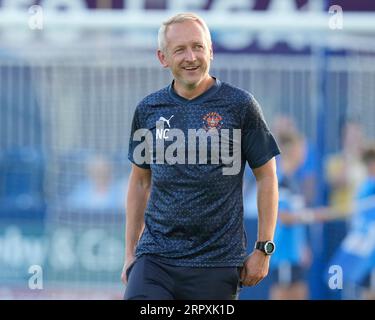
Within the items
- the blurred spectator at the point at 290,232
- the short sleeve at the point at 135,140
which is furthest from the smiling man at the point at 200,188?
the blurred spectator at the point at 290,232

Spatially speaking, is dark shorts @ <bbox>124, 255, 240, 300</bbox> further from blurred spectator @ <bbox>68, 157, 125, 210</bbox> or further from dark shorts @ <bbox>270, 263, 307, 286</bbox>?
blurred spectator @ <bbox>68, 157, 125, 210</bbox>

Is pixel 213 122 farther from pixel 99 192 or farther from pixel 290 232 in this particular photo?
pixel 99 192

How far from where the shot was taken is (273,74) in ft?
34.6

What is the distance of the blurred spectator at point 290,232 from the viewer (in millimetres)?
10227

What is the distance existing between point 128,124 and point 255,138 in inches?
227

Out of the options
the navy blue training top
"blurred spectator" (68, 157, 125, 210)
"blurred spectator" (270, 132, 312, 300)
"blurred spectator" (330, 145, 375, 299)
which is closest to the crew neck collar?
the navy blue training top

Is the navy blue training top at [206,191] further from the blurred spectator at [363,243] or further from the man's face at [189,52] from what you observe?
the blurred spectator at [363,243]

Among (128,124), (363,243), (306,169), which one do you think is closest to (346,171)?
(306,169)

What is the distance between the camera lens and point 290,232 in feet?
33.7

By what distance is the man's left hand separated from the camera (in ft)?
16.8

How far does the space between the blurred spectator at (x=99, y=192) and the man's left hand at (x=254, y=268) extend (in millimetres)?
5506

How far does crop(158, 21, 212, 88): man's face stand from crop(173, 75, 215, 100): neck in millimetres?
18
